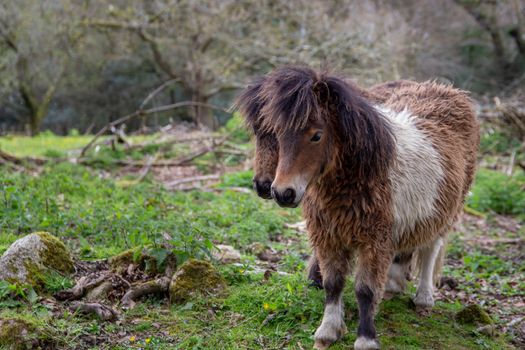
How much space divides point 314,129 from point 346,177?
0.49 meters

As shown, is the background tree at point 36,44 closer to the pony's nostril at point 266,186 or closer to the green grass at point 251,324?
the green grass at point 251,324

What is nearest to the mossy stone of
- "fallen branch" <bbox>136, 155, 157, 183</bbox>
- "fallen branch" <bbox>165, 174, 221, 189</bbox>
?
"fallen branch" <bbox>165, 174, 221, 189</bbox>

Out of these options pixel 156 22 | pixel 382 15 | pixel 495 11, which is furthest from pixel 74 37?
pixel 495 11

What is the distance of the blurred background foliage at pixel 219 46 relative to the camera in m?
18.3

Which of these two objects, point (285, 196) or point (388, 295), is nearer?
point (285, 196)

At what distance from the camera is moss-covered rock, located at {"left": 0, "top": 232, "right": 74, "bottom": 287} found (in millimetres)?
4309

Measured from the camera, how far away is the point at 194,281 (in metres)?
4.66

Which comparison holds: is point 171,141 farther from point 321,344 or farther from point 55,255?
point 321,344

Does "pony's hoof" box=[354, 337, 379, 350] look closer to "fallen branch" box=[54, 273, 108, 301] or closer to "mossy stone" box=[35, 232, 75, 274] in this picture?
"fallen branch" box=[54, 273, 108, 301]

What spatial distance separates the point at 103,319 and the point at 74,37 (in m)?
18.5

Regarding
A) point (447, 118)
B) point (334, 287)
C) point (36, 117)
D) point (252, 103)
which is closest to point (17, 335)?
point (334, 287)

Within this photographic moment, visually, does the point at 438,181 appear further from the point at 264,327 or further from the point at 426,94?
the point at 264,327

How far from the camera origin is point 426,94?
5527mm

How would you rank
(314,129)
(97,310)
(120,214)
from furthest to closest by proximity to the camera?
(120,214)
(97,310)
(314,129)
